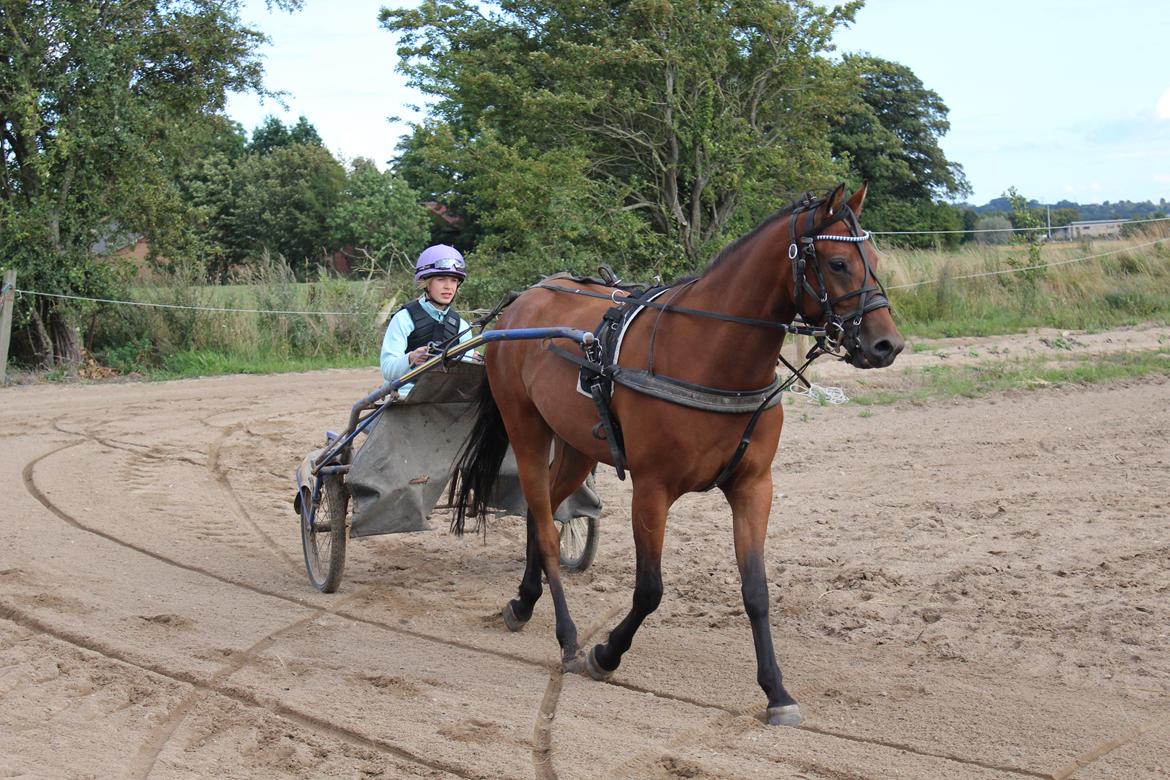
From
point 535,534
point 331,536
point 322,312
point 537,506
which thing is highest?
point 322,312

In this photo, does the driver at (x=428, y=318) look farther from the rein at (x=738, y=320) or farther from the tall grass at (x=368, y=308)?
the tall grass at (x=368, y=308)

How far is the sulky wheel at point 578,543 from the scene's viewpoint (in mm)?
6473

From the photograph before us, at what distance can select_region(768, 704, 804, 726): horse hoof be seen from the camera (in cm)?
413

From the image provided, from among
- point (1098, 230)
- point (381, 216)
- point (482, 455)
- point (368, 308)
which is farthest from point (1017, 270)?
point (381, 216)

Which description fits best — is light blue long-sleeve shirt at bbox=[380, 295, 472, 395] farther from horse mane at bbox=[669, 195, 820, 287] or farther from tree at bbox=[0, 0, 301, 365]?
tree at bbox=[0, 0, 301, 365]

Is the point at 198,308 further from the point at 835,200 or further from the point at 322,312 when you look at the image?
the point at 835,200

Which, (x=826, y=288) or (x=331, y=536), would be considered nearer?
(x=826, y=288)

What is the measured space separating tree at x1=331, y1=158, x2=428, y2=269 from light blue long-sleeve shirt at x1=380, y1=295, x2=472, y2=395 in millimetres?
27745

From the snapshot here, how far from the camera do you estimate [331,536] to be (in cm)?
621

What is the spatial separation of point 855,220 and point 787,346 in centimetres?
1016

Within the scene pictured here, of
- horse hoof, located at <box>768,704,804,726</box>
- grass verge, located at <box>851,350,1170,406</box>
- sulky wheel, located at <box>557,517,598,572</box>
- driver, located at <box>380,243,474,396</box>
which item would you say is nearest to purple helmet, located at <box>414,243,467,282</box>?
driver, located at <box>380,243,474,396</box>

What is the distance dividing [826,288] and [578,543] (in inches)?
120

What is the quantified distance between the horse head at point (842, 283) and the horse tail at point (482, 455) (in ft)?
7.60

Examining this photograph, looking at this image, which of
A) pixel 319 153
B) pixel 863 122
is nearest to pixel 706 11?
pixel 863 122
